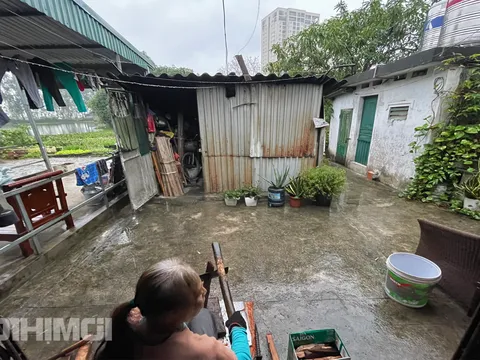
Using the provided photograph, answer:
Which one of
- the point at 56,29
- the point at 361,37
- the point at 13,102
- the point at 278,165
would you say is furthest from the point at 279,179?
the point at 361,37

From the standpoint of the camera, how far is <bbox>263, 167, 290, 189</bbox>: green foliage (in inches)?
189

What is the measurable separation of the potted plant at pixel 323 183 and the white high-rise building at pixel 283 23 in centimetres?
799

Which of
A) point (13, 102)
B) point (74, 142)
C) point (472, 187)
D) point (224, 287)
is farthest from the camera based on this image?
point (74, 142)

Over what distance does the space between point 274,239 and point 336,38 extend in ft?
28.0

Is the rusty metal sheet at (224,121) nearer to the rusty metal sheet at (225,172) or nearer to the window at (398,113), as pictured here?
the rusty metal sheet at (225,172)

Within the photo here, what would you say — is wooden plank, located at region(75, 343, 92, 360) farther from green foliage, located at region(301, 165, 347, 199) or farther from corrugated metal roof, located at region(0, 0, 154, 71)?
green foliage, located at region(301, 165, 347, 199)

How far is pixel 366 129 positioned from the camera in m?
6.79

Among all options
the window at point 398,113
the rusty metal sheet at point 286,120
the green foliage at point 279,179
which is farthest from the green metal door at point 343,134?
the green foliage at point 279,179

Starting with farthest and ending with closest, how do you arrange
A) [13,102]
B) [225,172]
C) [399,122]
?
[399,122] → [225,172] → [13,102]

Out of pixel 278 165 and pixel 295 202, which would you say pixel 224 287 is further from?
pixel 278 165

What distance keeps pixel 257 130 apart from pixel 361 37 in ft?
22.5

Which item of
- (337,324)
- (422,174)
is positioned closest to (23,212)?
(337,324)

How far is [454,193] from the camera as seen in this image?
4.27m

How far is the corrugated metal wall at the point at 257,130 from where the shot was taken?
15.0ft
